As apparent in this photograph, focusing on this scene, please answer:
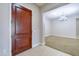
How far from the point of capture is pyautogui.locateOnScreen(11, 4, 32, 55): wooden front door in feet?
8.05

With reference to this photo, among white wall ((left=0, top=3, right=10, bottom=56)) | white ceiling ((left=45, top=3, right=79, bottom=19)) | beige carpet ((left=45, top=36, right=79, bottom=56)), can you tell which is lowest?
beige carpet ((left=45, top=36, right=79, bottom=56))

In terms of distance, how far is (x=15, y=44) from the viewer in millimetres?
2531

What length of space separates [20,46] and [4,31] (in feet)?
2.30

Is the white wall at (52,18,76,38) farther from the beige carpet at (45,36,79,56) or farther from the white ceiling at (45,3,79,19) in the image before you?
the white ceiling at (45,3,79,19)

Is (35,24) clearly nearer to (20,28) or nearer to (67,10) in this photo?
(20,28)

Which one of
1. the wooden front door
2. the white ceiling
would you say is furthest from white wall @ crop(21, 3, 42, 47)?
the white ceiling

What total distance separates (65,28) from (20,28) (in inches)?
86.7

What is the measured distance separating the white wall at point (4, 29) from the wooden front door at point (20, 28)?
0.18 metres

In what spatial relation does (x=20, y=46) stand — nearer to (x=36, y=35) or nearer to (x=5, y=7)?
(x=36, y=35)

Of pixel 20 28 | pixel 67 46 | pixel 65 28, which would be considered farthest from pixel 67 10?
pixel 20 28

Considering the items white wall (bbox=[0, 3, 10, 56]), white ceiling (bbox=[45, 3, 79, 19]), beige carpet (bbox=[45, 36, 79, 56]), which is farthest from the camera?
beige carpet (bbox=[45, 36, 79, 56])

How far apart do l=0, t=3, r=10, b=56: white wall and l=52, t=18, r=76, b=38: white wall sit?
223 cm

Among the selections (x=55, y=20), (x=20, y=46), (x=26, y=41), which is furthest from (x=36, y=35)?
(x=55, y=20)

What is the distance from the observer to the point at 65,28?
4.14 metres
